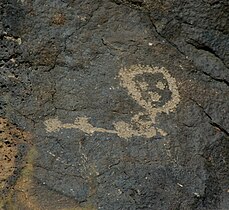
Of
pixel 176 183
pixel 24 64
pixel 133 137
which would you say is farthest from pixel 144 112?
pixel 24 64

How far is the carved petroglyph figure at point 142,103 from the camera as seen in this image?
A: 2074 millimetres

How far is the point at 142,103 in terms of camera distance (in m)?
2.08

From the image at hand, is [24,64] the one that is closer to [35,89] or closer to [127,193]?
[35,89]

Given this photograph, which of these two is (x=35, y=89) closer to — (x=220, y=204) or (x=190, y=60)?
(x=190, y=60)

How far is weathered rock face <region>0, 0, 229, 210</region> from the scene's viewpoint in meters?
2.06

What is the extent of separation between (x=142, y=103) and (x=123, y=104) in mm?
49

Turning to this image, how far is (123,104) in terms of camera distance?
2072 millimetres

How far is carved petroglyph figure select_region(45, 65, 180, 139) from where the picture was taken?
207 centimetres

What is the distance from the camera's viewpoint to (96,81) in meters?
2.07

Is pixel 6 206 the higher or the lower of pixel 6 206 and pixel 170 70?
the lower

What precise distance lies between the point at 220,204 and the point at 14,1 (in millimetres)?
737

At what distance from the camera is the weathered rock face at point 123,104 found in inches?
81.2

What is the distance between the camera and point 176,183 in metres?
2.07

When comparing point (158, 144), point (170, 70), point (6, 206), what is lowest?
point (6, 206)
